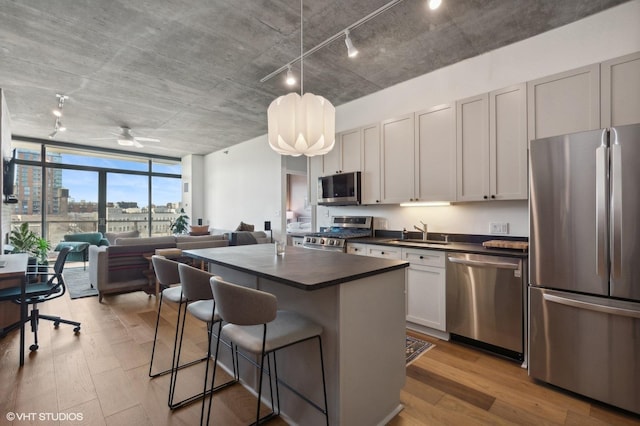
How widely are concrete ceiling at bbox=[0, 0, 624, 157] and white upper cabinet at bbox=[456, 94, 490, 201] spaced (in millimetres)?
641

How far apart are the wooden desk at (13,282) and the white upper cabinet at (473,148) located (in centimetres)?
399

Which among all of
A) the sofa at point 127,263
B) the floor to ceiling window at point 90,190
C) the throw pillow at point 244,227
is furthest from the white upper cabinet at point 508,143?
the floor to ceiling window at point 90,190

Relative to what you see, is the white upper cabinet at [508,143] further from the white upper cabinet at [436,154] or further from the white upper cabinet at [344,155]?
the white upper cabinet at [344,155]

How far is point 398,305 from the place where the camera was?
1882 mm

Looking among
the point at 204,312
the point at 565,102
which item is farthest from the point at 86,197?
the point at 565,102

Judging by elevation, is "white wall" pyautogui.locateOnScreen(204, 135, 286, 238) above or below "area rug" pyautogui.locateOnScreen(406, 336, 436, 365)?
above

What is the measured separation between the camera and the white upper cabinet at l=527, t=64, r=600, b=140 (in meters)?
2.36

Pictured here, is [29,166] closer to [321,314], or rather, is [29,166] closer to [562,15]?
[321,314]

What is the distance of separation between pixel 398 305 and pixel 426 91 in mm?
2871

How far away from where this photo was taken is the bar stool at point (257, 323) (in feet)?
4.40

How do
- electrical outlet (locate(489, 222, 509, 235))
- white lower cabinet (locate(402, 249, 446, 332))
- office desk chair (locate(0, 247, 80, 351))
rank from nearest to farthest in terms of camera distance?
1. office desk chair (locate(0, 247, 80, 351))
2. white lower cabinet (locate(402, 249, 446, 332))
3. electrical outlet (locate(489, 222, 509, 235))

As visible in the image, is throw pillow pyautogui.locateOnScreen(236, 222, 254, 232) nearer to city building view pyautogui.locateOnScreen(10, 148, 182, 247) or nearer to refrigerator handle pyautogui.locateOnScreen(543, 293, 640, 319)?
A: city building view pyautogui.locateOnScreen(10, 148, 182, 247)

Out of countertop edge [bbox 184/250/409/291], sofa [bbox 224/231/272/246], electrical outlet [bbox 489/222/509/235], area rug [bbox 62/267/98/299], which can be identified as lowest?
area rug [bbox 62/267/98/299]

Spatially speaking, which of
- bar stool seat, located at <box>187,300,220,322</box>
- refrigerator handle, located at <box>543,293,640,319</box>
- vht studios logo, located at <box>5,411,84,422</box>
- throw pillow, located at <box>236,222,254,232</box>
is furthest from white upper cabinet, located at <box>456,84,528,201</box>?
throw pillow, located at <box>236,222,254,232</box>
